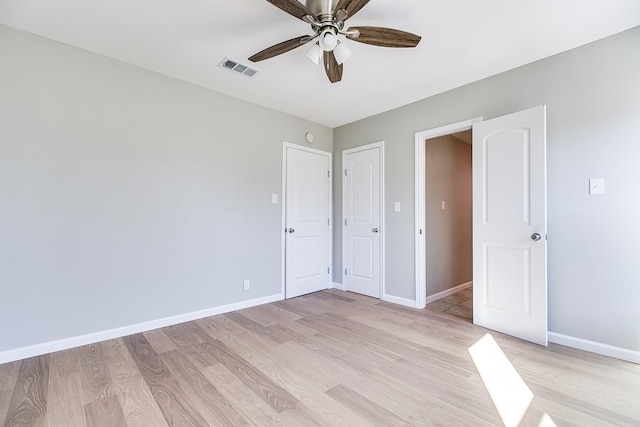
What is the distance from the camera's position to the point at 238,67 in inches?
104

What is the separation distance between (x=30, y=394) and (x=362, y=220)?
11.3 ft

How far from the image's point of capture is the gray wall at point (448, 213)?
3.74 metres

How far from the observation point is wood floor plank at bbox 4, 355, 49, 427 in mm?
1502

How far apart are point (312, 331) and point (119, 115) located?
271 centimetres

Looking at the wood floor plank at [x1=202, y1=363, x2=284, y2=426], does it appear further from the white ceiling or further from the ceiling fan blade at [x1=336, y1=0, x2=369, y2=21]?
the white ceiling

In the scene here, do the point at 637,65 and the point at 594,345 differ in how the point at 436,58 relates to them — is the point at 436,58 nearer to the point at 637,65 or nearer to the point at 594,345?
the point at 637,65

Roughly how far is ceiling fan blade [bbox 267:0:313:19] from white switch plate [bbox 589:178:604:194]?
2.52 meters

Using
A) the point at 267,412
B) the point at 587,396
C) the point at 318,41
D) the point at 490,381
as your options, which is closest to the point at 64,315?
the point at 267,412

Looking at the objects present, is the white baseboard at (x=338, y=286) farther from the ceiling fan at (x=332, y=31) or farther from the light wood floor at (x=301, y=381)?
the ceiling fan at (x=332, y=31)

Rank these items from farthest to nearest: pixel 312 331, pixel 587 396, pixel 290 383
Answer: pixel 312 331 < pixel 290 383 < pixel 587 396

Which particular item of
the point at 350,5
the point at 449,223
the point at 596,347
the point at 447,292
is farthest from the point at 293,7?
the point at 447,292

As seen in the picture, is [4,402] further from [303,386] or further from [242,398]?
[303,386]

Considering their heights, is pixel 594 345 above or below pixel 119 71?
below

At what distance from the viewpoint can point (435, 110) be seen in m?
3.20
